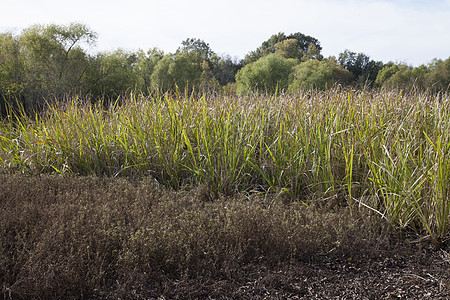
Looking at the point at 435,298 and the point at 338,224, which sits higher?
the point at 338,224

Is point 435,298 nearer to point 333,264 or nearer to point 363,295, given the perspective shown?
point 363,295

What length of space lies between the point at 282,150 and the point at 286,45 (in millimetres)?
61846

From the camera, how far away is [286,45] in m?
62.4

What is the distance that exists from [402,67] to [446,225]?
39.0 meters

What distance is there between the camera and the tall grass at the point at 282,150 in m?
3.24

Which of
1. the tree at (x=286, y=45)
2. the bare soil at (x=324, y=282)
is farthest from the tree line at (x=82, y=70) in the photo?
the tree at (x=286, y=45)

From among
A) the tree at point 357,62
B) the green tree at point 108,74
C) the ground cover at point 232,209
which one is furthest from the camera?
the tree at point 357,62

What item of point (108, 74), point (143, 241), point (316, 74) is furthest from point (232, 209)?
point (316, 74)

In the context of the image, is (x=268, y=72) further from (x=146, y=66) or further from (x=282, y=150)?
(x=282, y=150)

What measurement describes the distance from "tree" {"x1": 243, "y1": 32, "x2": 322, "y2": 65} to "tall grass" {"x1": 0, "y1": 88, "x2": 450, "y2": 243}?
60080 millimetres

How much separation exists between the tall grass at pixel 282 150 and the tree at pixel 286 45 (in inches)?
2365

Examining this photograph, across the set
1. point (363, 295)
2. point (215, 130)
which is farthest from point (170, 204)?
point (363, 295)

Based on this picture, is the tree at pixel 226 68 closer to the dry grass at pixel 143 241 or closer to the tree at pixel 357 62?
the tree at pixel 357 62

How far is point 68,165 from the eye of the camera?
503cm
